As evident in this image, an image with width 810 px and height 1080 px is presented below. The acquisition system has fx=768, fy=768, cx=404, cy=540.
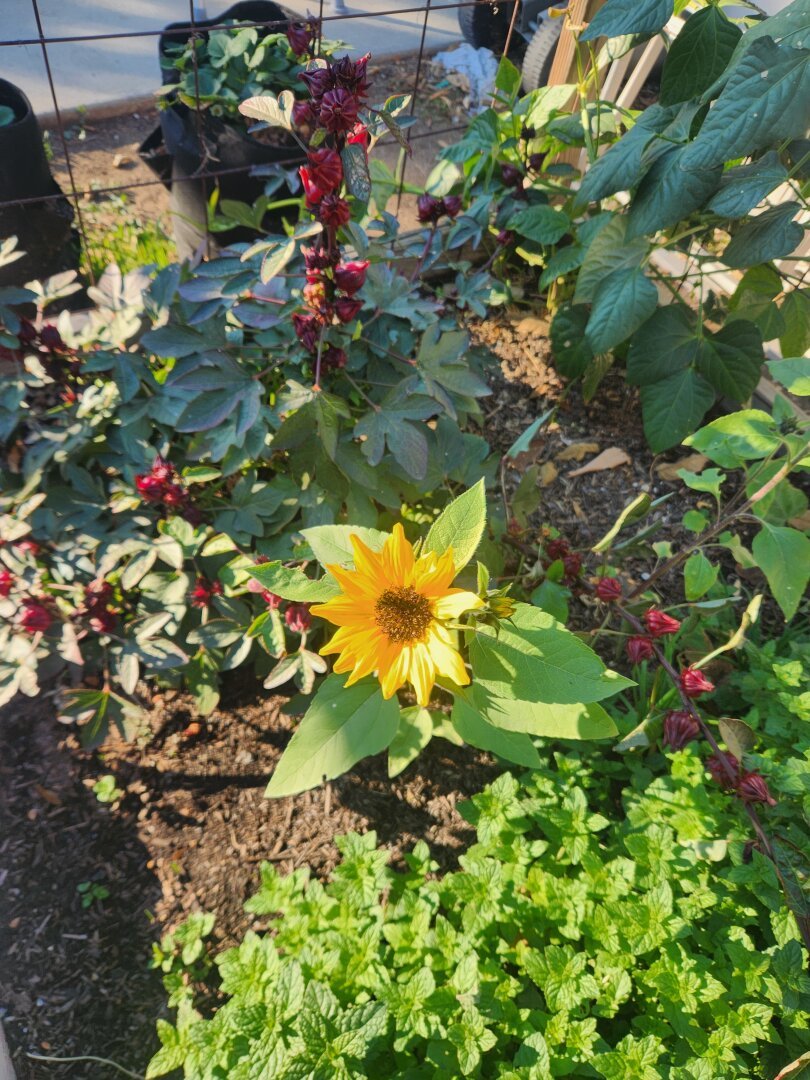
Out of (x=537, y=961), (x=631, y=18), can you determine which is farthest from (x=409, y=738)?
(x=631, y=18)

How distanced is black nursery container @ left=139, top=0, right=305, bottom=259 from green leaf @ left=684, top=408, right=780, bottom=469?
174cm

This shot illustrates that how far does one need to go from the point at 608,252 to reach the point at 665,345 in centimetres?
28

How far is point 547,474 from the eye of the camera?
2.10m

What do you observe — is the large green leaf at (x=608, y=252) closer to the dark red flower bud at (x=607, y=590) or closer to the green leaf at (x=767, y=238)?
the green leaf at (x=767, y=238)

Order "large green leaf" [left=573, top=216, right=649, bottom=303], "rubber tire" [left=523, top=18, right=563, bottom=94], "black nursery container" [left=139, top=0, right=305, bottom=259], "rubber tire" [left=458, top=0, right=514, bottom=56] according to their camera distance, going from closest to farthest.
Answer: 1. "large green leaf" [left=573, top=216, right=649, bottom=303]
2. "black nursery container" [left=139, top=0, right=305, bottom=259]
3. "rubber tire" [left=523, top=18, right=563, bottom=94]
4. "rubber tire" [left=458, top=0, right=514, bottom=56]

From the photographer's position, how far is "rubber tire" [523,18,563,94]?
3268mm

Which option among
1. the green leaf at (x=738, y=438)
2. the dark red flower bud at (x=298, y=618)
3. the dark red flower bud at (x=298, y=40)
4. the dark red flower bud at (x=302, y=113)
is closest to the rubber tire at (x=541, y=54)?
the dark red flower bud at (x=298, y=40)

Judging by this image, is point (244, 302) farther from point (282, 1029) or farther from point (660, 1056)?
point (660, 1056)

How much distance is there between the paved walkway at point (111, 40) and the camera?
381 centimetres

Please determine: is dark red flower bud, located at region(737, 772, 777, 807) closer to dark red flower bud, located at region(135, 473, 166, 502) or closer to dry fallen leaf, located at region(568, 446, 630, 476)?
dry fallen leaf, located at region(568, 446, 630, 476)

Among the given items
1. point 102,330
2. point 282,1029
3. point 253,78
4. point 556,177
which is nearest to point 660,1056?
point 282,1029

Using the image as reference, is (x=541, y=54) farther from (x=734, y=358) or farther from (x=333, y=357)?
(x=333, y=357)

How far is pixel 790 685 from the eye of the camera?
4.92 ft

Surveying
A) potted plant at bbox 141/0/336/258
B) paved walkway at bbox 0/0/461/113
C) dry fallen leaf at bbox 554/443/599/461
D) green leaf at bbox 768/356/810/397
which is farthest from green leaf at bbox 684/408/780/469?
paved walkway at bbox 0/0/461/113
